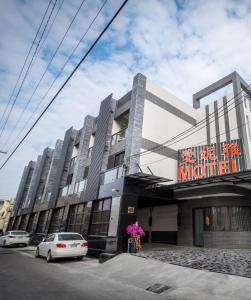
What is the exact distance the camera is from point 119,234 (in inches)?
531

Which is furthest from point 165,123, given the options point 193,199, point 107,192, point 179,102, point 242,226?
point 242,226

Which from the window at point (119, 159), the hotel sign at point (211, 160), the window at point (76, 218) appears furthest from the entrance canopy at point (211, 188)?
the window at point (76, 218)

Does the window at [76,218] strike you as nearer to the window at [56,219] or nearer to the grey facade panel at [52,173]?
the window at [56,219]

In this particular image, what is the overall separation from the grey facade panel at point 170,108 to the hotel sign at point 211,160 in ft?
13.8

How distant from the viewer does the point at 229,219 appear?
1533 cm

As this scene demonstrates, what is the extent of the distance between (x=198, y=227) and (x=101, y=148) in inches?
389

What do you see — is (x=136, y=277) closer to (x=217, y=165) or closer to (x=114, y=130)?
(x=217, y=165)

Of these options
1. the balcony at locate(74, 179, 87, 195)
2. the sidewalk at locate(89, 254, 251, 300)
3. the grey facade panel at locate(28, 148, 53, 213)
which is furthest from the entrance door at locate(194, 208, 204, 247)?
the grey facade panel at locate(28, 148, 53, 213)

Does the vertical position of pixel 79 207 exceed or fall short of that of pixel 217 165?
it falls short

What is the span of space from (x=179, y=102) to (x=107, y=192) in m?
12.8

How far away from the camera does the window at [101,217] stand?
15334 mm

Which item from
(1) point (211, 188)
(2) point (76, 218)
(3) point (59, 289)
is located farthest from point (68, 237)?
(1) point (211, 188)

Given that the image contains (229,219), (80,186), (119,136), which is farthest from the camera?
(80,186)

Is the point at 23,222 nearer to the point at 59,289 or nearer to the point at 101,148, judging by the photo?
the point at 101,148
